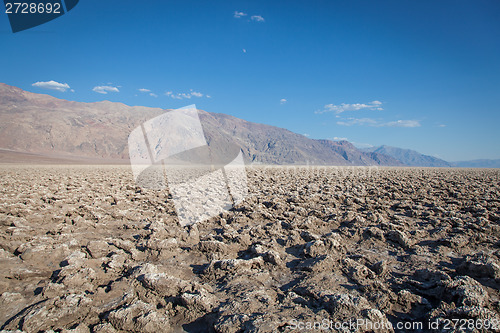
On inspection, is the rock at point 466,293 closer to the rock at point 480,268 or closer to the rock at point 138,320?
the rock at point 480,268

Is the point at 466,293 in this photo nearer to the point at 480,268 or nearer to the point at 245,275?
the point at 480,268

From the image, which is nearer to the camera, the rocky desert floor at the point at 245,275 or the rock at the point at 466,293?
the rocky desert floor at the point at 245,275

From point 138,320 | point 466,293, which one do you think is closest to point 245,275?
point 138,320

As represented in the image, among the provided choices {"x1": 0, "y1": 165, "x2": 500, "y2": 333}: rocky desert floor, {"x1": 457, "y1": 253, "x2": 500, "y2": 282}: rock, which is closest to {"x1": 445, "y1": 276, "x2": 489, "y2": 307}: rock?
{"x1": 0, "y1": 165, "x2": 500, "y2": 333}: rocky desert floor

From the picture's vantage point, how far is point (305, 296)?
2.18 m

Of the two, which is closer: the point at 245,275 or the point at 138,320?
the point at 138,320

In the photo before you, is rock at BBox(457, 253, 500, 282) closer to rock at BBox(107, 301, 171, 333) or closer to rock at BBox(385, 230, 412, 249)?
rock at BBox(385, 230, 412, 249)

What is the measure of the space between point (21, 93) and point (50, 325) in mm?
176234

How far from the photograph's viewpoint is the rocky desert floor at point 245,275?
1811mm

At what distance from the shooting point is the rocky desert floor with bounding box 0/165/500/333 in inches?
71.3

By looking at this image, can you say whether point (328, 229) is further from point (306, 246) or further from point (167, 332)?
point (167, 332)

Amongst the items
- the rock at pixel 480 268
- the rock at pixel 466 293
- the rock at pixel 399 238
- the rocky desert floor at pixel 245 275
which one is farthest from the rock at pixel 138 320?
the rock at pixel 399 238

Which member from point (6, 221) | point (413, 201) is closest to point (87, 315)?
point (6, 221)

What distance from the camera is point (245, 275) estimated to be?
8.39 feet
